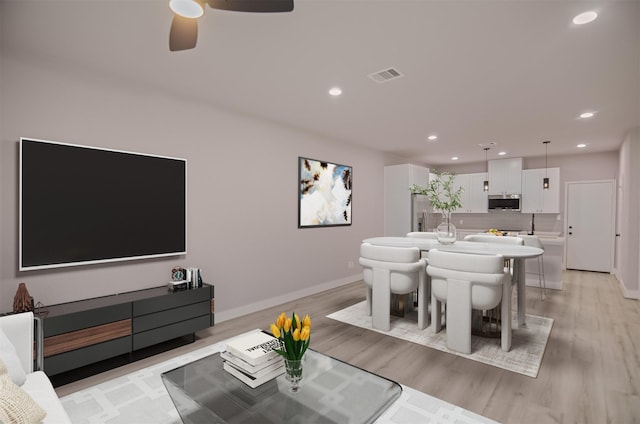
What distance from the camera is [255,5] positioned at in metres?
1.54

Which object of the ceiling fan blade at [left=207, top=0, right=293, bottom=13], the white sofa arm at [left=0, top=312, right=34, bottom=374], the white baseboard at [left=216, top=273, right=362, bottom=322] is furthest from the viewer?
the white baseboard at [left=216, top=273, right=362, bottom=322]

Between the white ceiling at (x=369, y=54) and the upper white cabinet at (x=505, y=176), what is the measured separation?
310cm

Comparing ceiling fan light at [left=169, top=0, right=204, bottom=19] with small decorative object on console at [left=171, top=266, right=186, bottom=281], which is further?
small decorative object on console at [left=171, top=266, right=186, bottom=281]

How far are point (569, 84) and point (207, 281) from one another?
4.38 meters

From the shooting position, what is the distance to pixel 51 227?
2.68m

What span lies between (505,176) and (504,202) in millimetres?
615

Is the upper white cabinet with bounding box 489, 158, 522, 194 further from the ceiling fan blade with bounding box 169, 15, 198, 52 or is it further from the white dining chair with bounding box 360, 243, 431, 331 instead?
the ceiling fan blade with bounding box 169, 15, 198, 52

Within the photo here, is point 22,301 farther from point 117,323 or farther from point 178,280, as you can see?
point 178,280

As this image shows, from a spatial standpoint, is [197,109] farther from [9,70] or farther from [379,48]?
[379,48]

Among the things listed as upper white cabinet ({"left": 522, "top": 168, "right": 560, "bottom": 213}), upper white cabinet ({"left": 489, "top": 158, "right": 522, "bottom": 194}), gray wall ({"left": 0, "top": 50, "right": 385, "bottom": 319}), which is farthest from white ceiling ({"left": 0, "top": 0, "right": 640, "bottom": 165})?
upper white cabinet ({"left": 489, "top": 158, "right": 522, "bottom": 194})

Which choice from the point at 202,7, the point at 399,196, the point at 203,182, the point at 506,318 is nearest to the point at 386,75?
the point at 202,7

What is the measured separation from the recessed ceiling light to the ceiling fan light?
234 cm

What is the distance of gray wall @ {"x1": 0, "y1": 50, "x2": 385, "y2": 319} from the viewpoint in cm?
262

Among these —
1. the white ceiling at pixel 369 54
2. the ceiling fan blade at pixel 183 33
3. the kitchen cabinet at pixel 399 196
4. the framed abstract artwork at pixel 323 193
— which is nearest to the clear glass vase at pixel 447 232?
the white ceiling at pixel 369 54
